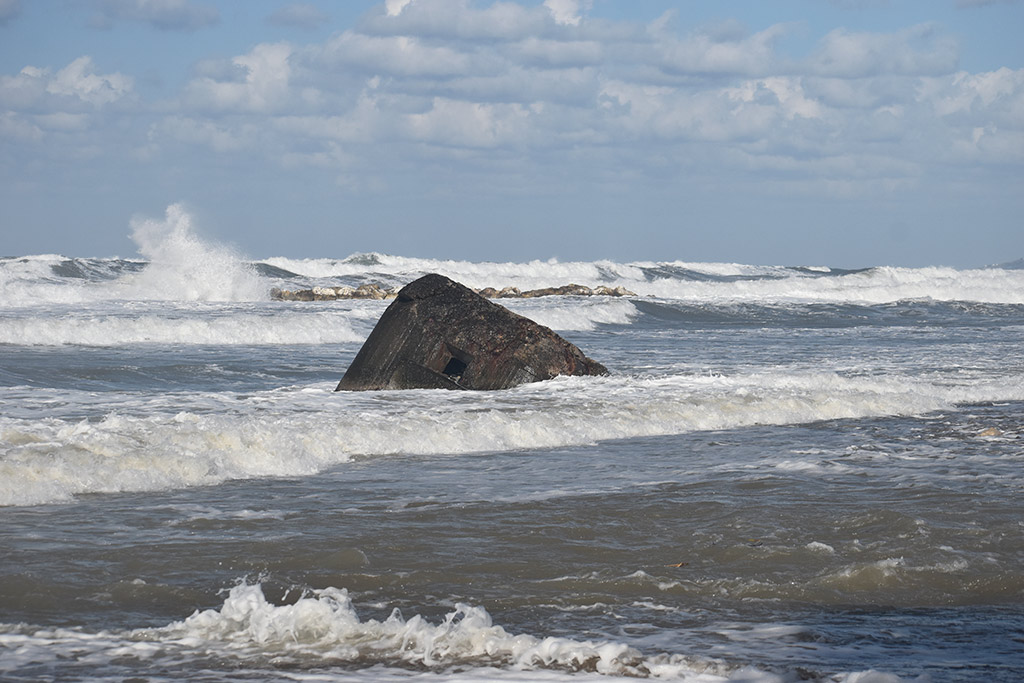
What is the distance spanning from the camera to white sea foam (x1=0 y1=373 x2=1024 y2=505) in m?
6.12

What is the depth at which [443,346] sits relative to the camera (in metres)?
9.94

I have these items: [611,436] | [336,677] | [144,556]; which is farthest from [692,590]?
[611,436]

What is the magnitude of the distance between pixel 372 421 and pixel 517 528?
3.16 metres

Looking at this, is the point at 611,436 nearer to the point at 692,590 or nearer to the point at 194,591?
the point at 692,590

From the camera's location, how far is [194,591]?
3.89 m

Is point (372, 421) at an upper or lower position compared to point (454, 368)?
lower

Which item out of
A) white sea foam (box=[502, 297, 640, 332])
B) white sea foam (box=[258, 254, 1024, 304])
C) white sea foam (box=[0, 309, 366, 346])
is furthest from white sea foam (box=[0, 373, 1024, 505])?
white sea foam (box=[258, 254, 1024, 304])

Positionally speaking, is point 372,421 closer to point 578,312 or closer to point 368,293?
point 578,312

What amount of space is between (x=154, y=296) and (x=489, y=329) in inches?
878

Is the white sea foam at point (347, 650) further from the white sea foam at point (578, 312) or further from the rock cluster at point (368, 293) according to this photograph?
the rock cluster at point (368, 293)

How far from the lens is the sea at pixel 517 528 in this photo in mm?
3260

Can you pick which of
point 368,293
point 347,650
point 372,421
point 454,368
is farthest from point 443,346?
point 368,293

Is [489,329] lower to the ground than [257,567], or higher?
higher

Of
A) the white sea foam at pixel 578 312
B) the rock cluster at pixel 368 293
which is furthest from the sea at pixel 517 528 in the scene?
the rock cluster at pixel 368 293
